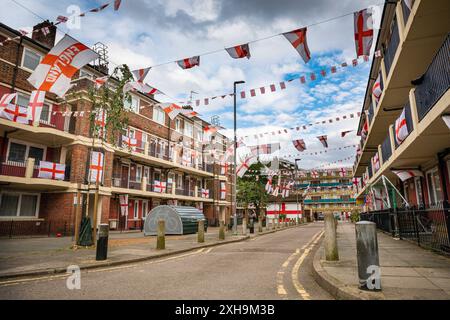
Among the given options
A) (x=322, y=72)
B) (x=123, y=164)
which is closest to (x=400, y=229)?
(x=322, y=72)

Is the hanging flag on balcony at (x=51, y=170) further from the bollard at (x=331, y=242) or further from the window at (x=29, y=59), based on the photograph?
the bollard at (x=331, y=242)

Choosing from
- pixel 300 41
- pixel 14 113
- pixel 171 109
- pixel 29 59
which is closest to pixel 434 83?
pixel 300 41

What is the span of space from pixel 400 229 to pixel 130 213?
21.6 m

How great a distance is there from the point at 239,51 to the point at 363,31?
398cm

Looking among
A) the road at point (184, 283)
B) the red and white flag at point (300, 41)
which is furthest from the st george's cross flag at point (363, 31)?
the road at point (184, 283)

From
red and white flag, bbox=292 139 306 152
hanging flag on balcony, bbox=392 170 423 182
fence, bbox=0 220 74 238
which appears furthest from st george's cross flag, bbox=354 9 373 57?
fence, bbox=0 220 74 238

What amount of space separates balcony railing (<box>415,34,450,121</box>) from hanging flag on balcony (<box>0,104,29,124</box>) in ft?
60.5

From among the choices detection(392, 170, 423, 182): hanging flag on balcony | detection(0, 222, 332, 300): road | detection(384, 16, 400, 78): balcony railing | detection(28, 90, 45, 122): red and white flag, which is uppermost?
detection(384, 16, 400, 78): balcony railing

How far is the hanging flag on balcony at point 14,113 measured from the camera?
16.4 meters

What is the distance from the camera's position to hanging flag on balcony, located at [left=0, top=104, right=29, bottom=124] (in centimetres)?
1638

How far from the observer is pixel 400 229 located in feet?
47.0

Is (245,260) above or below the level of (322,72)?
below

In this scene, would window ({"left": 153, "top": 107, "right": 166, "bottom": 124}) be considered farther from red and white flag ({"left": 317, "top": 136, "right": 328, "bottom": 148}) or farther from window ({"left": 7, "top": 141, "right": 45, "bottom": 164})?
red and white flag ({"left": 317, "top": 136, "right": 328, "bottom": 148})
